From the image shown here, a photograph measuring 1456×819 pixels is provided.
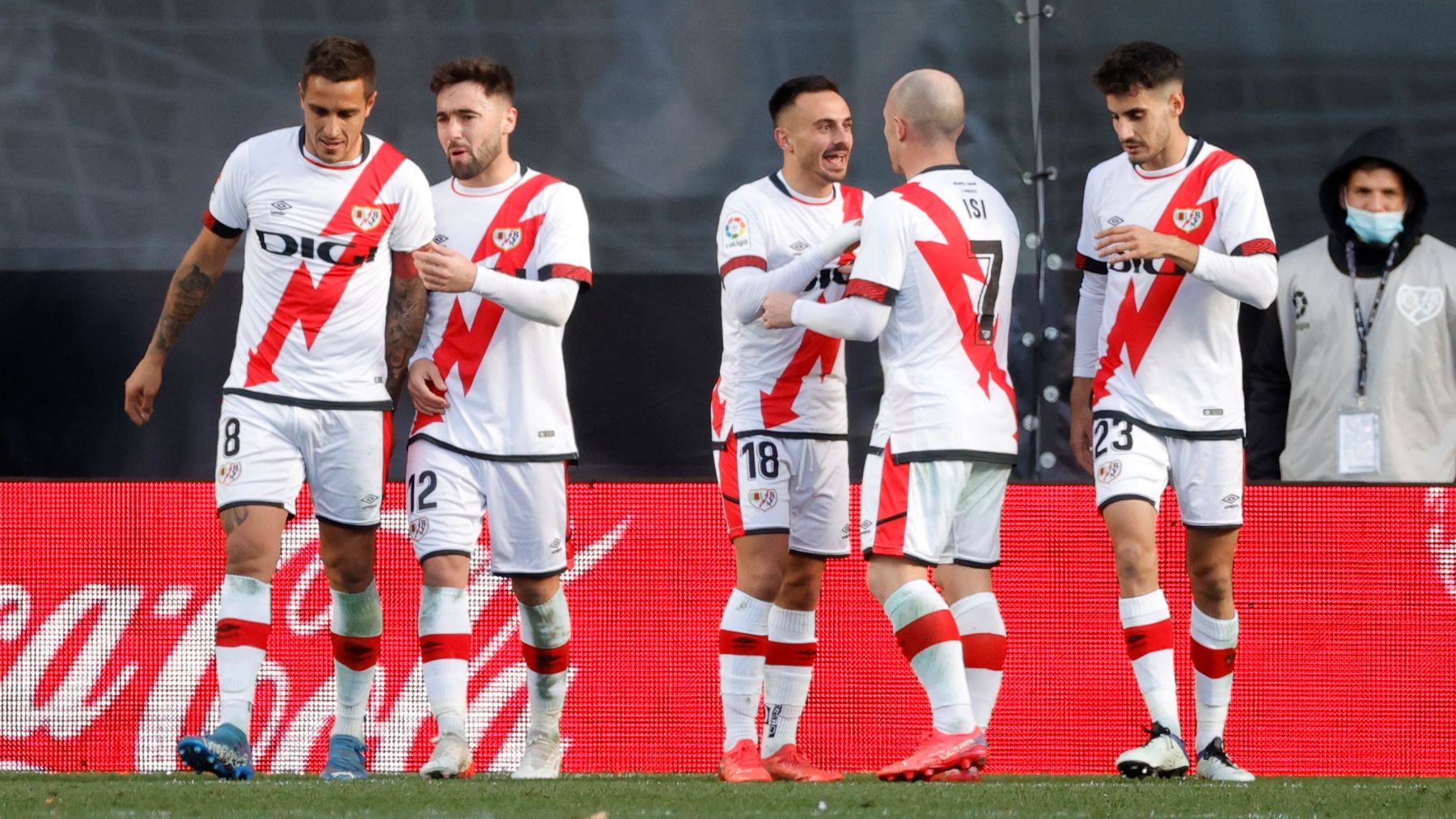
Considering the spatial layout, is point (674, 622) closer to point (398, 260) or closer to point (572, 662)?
point (572, 662)

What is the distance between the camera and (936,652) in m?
5.69

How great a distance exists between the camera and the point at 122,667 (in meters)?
7.14

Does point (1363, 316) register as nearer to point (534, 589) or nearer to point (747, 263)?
point (747, 263)

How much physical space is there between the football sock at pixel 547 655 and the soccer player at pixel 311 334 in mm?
503

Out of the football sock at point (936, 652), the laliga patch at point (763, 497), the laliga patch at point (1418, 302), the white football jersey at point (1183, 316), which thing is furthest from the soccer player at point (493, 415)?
the laliga patch at point (1418, 302)

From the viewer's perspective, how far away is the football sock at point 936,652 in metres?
5.70

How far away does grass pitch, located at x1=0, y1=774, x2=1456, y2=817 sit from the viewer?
5090mm

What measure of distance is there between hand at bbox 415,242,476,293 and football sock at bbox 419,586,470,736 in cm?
91

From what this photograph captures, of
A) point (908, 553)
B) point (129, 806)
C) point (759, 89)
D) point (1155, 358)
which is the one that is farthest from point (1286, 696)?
point (129, 806)

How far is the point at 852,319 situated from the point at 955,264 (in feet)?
1.11

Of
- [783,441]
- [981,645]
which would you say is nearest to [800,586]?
[783,441]

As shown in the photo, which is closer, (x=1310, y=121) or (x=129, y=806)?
(x=129, y=806)

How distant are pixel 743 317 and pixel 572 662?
5.20ft

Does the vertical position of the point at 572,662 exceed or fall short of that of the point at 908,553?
it falls short
